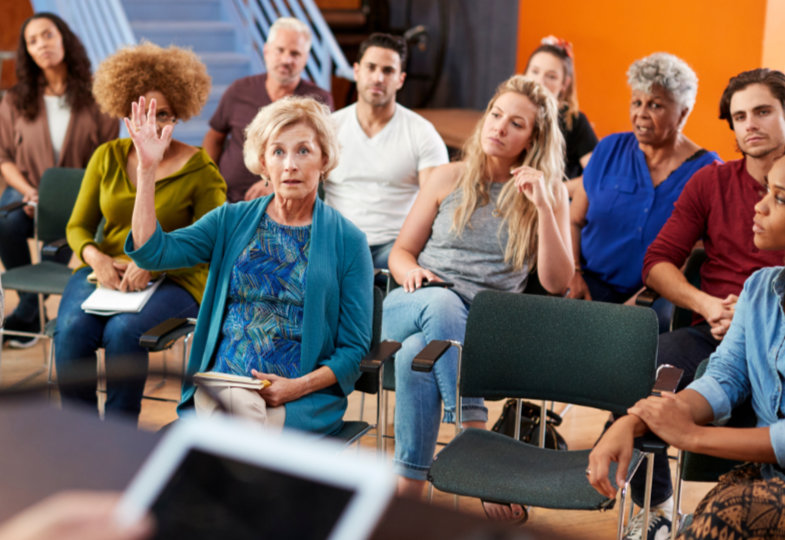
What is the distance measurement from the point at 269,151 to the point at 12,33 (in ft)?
25.7

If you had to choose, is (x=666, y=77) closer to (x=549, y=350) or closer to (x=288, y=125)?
(x=549, y=350)

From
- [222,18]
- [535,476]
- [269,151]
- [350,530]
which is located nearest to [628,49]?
[222,18]

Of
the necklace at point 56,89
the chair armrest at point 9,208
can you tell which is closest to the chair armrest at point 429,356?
the chair armrest at point 9,208

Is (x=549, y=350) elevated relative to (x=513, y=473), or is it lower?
elevated

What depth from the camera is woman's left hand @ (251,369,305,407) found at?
2250 mm

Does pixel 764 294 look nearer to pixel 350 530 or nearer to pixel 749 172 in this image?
pixel 749 172

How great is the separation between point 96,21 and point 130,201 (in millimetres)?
3679

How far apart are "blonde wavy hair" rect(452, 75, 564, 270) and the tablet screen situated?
2.40 metres

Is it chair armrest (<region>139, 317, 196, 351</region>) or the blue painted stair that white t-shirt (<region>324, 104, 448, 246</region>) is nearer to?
chair armrest (<region>139, 317, 196, 351</region>)

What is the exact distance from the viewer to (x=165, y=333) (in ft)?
8.27

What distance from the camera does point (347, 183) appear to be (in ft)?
12.4

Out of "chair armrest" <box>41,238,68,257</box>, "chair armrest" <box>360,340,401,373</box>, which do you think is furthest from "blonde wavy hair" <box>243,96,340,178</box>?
"chair armrest" <box>41,238,68,257</box>

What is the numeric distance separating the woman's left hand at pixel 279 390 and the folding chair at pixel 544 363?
0.34 m

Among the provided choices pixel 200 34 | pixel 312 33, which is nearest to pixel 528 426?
pixel 312 33
